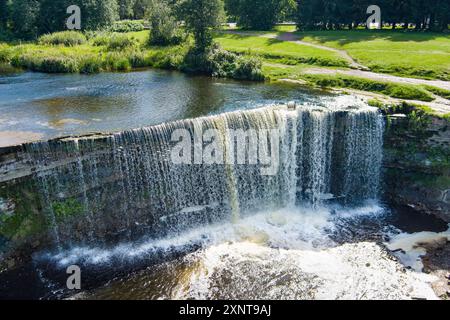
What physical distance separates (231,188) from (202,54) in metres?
19.6

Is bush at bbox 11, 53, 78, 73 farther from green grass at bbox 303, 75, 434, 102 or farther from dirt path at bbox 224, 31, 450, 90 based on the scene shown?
dirt path at bbox 224, 31, 450, 90

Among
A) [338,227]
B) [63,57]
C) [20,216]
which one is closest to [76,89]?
[63,57]

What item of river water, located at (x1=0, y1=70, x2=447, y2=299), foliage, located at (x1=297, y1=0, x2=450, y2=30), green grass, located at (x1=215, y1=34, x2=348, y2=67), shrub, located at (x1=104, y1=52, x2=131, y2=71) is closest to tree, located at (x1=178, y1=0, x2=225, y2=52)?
green grass, located at (x1=215, y1=34, x2=348, y2=67)

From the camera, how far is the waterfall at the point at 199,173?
66.8 feet

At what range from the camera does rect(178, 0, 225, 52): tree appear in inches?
1563

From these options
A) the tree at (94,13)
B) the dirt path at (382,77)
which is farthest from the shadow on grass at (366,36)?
the tree at (94,13)

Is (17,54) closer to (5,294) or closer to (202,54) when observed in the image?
(202,54)

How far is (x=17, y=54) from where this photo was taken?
43.0 metres

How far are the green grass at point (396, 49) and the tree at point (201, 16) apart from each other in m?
12.5

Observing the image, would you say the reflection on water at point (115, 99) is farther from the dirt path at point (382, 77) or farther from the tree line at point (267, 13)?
the tree line at point (267, 13)

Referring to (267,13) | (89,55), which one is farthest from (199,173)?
(267,13)

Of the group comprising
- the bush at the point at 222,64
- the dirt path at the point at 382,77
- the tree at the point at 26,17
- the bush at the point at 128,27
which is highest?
the tree at the point at 26,17

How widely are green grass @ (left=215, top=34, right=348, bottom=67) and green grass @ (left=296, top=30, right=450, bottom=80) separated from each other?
2.43 m

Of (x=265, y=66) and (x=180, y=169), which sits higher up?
(x=265, y=66)
